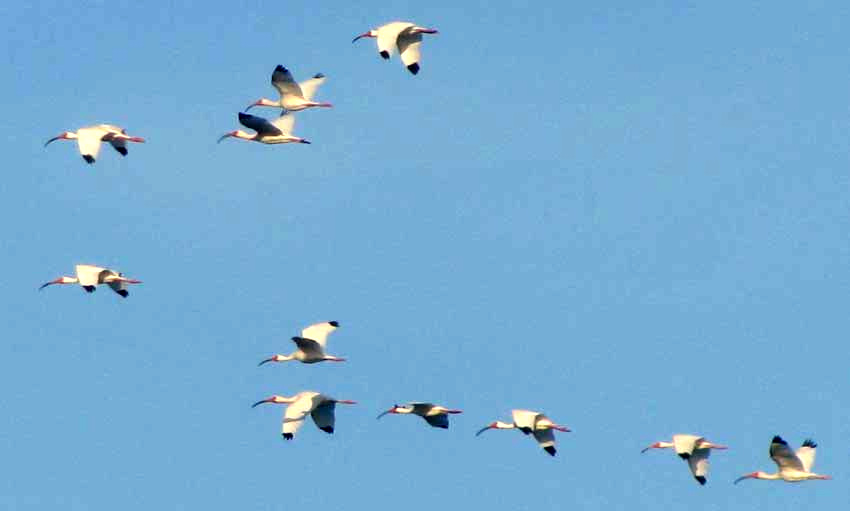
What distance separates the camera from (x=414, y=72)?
5553cm

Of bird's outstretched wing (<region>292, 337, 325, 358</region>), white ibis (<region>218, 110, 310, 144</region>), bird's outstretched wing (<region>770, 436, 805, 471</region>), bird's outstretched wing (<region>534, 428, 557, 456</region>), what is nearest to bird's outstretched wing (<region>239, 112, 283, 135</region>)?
white ibis (<region>218, 110, 310, 144</region>)

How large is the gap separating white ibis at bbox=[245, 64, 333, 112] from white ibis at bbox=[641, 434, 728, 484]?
11.5 meters

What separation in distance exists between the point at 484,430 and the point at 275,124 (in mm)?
9911

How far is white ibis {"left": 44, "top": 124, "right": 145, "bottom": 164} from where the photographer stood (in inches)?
2308

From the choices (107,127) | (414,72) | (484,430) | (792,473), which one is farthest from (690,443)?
(107,127)

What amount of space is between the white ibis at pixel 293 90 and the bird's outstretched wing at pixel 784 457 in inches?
526

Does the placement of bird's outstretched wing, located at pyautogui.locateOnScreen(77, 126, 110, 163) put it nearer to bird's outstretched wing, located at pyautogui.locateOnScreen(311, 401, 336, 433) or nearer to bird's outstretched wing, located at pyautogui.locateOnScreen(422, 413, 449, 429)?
bird's outstretched wing, located at pyautogui.locateOnScreen(311, 401, 336, 433)

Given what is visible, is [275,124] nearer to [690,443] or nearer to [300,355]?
[300,355]

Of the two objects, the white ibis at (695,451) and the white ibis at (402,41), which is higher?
the white ibis at (402,41)

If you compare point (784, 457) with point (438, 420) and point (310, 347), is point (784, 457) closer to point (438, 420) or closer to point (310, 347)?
point (438, 420)

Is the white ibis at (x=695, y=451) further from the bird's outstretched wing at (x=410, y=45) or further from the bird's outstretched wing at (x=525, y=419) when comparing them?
the bird's outstretched wing at (x=410, y=45)

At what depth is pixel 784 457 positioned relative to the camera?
5906cm

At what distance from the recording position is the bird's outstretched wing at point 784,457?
58406mm

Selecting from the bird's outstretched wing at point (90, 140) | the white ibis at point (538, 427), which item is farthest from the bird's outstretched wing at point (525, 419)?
the bird's outstretched wing at point (90, 140)
